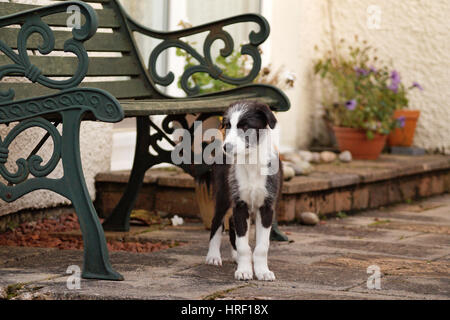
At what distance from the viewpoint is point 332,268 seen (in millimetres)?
3732

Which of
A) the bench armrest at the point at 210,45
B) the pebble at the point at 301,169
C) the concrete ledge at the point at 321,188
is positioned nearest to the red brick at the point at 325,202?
the concrete ledge at the point at 321,188

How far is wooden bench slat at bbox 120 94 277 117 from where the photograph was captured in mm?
3590

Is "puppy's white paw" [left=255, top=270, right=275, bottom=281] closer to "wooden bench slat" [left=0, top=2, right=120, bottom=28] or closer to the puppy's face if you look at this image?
the puppy's face

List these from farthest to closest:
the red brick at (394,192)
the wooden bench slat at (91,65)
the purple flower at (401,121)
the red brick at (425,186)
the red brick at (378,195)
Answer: the purple flower at (401,121) < the red brick at (425,186) < the red brick at (394,192) < the red brick at (378,195) < the wooden bench slat at (91,65)

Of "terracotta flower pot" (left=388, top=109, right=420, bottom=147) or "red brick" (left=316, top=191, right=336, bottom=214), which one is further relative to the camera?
"terracotta flower pot" (left=388, top=109, right=420, bottom=147)

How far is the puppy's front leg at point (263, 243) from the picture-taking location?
3455mm

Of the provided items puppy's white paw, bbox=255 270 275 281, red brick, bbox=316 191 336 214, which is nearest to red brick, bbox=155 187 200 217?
red brick, bbox=316 191 336 214

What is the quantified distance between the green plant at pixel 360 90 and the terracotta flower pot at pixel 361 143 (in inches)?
2.4

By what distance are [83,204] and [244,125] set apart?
695 mm

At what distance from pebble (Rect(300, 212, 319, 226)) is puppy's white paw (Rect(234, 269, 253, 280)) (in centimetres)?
168

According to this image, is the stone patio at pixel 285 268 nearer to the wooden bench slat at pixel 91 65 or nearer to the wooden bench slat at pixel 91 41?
the wooden bench slat at pixel 91 65

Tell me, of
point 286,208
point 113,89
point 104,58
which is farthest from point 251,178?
point 286,208

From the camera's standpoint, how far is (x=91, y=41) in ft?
14.6
